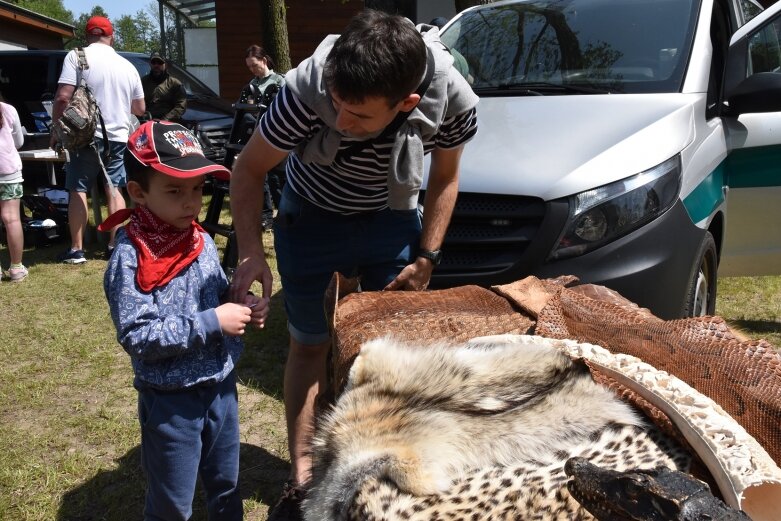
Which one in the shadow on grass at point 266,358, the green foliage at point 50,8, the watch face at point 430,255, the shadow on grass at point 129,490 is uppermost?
the green foliage at point 50,8

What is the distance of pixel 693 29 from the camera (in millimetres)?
3857

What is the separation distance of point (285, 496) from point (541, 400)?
4.26ft

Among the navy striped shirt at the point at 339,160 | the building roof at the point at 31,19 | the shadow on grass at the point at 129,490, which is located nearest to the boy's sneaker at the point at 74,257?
the shadow on grass at the point at 129,490

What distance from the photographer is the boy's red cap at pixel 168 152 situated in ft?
7.16

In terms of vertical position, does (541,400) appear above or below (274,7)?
below

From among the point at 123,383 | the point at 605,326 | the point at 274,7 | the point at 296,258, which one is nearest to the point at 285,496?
the point at 296,258

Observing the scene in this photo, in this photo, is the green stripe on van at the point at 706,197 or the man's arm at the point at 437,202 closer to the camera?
the man's arm at the point at 437,202

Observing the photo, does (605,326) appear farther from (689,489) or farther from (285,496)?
(285,496)

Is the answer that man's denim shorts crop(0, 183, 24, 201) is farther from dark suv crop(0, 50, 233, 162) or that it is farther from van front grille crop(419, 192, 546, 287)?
van front grille crop(419, 192, 546, 287)

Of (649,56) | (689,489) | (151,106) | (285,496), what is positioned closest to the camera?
(689,489)

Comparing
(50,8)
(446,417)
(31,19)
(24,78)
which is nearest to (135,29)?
(50,8)

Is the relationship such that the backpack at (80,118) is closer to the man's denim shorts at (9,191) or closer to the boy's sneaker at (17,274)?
the man's denim shorts at (9,191)

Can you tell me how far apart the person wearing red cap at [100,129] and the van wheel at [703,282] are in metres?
5.38

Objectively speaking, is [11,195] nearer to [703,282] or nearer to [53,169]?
[53,169]
